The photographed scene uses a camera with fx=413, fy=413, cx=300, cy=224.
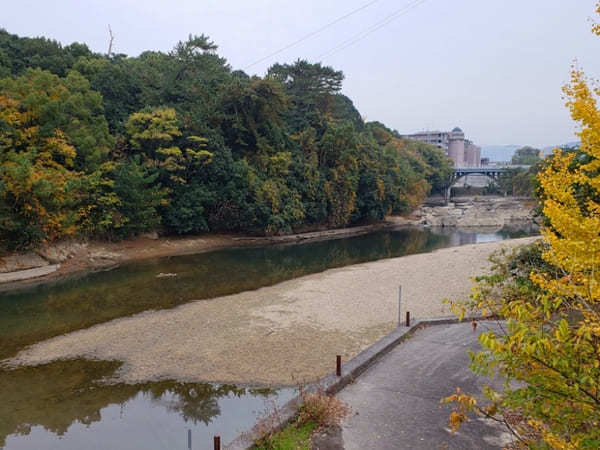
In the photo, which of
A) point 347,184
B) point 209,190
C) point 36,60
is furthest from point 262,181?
point 36,60

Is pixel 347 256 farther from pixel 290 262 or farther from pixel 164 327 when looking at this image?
pixel 164 327

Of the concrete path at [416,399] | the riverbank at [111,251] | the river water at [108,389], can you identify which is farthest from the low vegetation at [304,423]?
the riverbank at [111,251]

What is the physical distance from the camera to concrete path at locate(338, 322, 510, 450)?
834cm

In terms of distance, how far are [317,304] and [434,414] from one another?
37.1 feet

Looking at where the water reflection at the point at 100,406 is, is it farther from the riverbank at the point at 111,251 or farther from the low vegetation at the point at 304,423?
the riverbank at the point at 111,251

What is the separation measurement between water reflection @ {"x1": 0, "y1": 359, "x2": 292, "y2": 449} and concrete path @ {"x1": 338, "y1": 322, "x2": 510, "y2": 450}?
2.76 metres

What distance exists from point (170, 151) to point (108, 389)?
3039cm

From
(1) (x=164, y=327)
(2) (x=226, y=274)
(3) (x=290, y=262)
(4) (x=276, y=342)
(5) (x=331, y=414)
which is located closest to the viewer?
(5) (x=331, y=414)

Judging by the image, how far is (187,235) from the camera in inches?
1686

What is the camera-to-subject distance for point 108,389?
12.4 meters

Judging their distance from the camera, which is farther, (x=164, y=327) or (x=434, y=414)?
(x=164, y=327)

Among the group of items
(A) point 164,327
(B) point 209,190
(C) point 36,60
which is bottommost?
(A) point 164,327

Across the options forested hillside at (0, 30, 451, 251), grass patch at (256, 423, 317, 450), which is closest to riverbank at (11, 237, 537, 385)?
grass patch at (256, 423, 317, 450)

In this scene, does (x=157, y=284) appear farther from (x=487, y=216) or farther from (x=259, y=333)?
(x=487, y=216)
